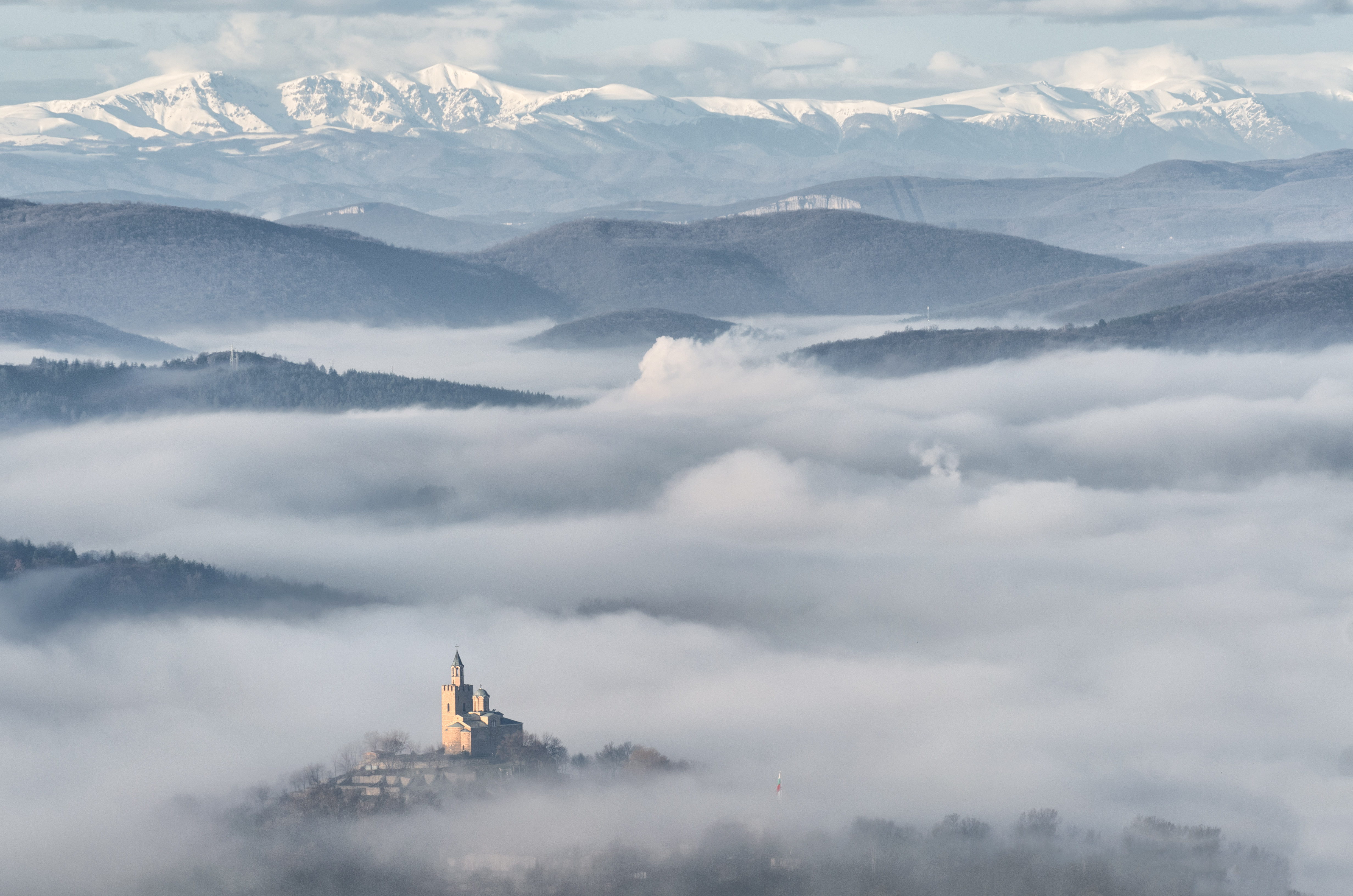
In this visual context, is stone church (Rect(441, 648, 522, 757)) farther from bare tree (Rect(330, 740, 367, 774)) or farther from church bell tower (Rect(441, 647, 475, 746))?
bare tree (Rect(330, 740, 367, 774))

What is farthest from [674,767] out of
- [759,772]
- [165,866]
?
[165,866]

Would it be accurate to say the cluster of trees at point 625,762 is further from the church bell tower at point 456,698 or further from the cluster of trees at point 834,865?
the cluster of trees at point 834,865

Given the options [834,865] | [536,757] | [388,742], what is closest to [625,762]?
[536,757]

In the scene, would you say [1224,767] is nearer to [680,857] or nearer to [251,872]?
[680,857]

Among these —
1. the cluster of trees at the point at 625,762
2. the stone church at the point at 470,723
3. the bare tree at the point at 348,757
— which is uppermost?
the stone church at the point at 470,723

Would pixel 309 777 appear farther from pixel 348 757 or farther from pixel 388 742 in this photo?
pixel 388 742

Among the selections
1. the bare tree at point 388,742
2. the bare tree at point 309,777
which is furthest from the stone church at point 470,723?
the bare tree at point 309,777

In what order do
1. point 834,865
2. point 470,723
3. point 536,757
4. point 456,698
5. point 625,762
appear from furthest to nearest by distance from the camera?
point 625,762 < point 456,698 < point 536,757 < point 470,723 < point 834,865

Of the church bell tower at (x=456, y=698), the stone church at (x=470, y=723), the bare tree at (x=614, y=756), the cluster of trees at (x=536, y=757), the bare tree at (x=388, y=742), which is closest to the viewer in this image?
the stone church at (x=470, y=723)
